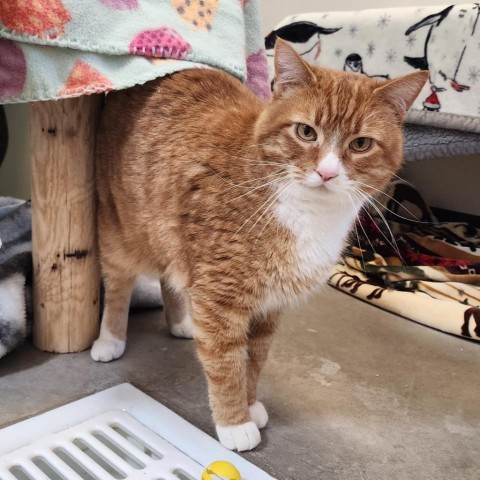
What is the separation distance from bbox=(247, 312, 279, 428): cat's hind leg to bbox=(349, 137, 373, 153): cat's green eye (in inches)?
15.4

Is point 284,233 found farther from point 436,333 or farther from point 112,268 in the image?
point 436,333

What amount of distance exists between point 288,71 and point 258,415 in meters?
0.69

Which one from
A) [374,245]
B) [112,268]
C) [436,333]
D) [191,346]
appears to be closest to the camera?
[112,268]

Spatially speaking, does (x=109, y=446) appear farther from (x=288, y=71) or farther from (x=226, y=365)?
(x=288, y=71)

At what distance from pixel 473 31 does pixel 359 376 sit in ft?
3.71

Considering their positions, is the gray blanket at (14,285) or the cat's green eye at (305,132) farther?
the gray blanket at (14,285)

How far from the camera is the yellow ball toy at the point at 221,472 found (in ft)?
3.15

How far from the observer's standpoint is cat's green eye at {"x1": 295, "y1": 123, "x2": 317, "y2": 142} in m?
1.01

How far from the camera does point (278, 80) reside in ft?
3.51

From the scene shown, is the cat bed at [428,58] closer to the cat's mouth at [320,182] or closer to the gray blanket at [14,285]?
the cat's mouth at [320,182]

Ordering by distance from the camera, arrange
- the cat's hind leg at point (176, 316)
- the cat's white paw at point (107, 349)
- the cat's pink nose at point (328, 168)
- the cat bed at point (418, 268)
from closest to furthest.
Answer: the cat's pink nose at point (328, 168) < the cat's white paw at point (107, 349) < the cat's hind leg at point (176, 316) < the cat bed at point (418, 268)


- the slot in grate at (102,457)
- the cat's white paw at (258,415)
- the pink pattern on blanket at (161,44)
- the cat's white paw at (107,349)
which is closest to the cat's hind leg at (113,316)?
the cat's white paw at (107,349)

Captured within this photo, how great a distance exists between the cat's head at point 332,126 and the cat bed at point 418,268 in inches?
20.7

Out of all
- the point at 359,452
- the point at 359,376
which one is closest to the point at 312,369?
the point at 359,376
